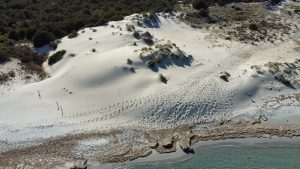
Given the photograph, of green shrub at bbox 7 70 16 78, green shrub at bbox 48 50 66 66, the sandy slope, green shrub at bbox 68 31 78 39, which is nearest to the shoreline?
the sandy slope

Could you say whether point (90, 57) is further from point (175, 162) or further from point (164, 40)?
point (175, 162)

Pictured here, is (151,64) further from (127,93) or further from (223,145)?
(223,145)

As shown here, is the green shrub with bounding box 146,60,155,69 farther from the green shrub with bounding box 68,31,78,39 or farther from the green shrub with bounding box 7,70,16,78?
the green shrub with bounding box 7,70,16,78

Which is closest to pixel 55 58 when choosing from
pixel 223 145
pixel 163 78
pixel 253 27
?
pixel 163 78

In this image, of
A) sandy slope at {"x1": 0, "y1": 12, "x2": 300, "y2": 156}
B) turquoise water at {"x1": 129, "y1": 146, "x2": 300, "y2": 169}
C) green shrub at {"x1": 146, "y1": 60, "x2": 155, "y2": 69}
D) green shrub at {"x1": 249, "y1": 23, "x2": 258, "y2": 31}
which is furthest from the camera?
green shrub at {"x1": 249, "y1": 23, "x2": 258, "y2": 31}

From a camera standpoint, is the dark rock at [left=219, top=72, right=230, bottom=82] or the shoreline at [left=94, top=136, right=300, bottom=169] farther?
the dark rock at [left=219, top=72, right=230, bottom=82]

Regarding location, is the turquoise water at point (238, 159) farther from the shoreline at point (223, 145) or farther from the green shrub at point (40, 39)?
the green shrub at point (40, 39)

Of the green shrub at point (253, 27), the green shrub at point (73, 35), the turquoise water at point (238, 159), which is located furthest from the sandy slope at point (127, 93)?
the green shrub at point (253, 27)
